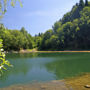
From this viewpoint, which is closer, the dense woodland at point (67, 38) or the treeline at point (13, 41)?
the dense woodland at point (67, 38)

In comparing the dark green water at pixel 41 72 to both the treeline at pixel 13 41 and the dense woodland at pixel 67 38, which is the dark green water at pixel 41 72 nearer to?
the dense woodland at pixel 67 38

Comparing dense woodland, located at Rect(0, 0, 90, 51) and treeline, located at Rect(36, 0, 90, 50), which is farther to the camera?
dense woodland, located at Rect(0, 0, 90, 51)

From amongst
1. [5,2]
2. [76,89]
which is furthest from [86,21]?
[5,2]

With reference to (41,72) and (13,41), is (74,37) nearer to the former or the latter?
(13,41)

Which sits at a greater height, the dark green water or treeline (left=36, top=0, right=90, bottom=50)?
treeline (left=36, top=0, right=90, bottom=50)

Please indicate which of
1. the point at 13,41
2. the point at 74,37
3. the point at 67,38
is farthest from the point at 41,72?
the point at 13,41

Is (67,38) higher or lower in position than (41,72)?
higher

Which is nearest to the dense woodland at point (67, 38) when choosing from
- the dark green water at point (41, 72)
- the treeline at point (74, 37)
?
the treeline at point (74, 37)

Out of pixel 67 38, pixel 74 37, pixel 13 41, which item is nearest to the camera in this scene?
pixel 74 37

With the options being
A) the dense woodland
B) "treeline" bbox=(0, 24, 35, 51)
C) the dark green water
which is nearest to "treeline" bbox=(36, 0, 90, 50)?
the dense woodland

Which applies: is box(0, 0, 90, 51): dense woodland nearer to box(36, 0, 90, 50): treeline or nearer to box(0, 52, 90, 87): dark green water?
box(36, 0, 90, 50): treeline

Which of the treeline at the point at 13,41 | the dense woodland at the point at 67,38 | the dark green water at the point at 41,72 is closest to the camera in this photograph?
the dark green water at the point at 41,72

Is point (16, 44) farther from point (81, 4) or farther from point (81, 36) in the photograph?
point (81, 4)

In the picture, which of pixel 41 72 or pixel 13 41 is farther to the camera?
pixel 13 41
